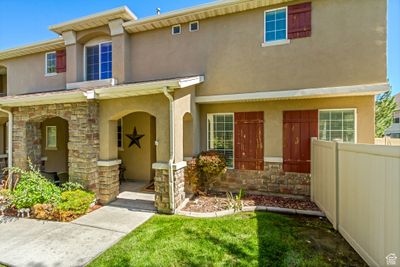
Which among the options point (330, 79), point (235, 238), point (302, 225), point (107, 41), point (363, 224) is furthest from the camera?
point (107, 41)

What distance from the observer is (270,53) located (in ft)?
26.5

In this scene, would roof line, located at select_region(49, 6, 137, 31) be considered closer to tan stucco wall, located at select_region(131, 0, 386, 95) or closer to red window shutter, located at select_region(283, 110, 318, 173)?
tan stucco wall, located at select_region(131, 0, 386, 95)

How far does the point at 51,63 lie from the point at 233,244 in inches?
518

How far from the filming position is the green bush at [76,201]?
251 inches

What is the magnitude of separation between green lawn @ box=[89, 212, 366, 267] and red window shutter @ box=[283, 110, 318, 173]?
2396 mm

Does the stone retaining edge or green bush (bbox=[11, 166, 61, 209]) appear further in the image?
green bush (bbox=[11, 166, 61, 209])

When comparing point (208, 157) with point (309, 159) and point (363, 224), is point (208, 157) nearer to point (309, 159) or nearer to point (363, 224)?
point (309, 159)

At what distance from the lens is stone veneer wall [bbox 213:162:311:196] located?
26.6ft

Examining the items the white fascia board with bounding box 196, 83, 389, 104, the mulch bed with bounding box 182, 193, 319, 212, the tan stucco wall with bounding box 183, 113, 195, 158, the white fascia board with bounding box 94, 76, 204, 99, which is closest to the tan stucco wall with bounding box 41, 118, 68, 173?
the white fascia board with bounding box 94, 76, 204, 99

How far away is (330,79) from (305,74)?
2.74 ft

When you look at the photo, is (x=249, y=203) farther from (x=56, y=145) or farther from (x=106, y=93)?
(x=56, y=145)

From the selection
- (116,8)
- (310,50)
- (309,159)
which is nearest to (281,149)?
(309,159)

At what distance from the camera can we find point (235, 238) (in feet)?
16.5

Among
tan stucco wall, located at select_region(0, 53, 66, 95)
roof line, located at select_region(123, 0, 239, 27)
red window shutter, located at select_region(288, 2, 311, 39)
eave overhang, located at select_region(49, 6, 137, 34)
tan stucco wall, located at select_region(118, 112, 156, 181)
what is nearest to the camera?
red window shutter, located at select_region(288, 2, 311, 39)
